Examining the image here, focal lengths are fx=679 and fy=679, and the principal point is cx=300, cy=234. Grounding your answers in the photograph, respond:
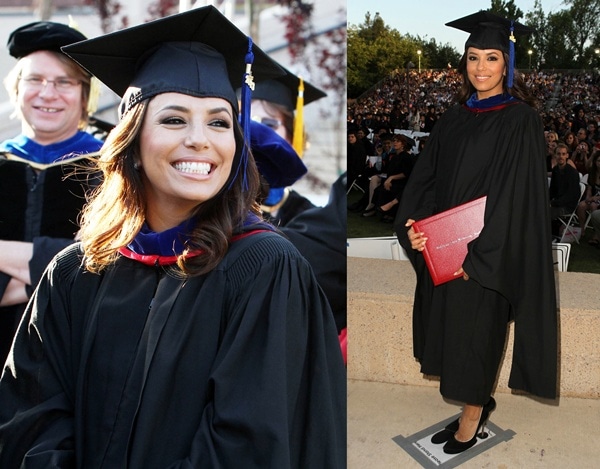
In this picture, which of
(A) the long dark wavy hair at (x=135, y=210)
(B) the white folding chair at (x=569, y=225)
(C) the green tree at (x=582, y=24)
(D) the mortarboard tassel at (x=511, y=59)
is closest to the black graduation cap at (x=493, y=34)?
(D) the mortarboard tassel at (x=511, y=59)

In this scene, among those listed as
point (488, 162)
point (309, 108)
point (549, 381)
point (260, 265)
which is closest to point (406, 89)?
point (488, 162)

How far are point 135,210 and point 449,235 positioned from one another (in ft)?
7.55

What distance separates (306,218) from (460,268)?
1817 millimetres

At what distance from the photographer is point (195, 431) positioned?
1493 mm

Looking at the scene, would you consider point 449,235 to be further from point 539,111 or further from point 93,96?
point 93,96

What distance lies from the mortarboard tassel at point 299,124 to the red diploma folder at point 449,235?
175cm

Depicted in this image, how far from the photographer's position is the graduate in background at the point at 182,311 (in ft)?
4.72

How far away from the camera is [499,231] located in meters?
3.36

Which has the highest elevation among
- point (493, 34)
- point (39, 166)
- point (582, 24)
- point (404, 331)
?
point (582, 24)

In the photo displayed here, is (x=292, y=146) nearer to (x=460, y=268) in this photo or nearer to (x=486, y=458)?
(x=460, y=268)

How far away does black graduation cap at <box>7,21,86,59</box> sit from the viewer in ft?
6.12

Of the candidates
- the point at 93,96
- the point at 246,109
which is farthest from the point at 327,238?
the point at 93,96

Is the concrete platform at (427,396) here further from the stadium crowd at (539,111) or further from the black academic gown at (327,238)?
the black academic gown at (327,238)

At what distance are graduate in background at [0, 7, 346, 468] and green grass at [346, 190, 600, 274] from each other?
3.33 metres
